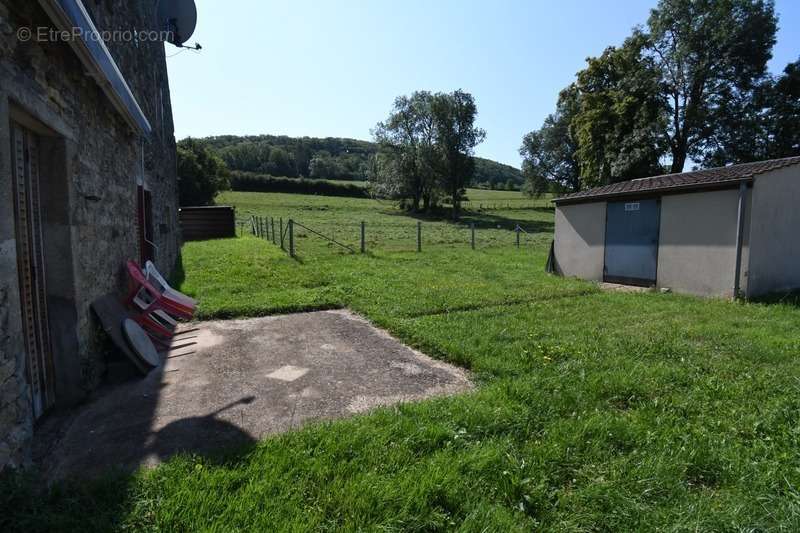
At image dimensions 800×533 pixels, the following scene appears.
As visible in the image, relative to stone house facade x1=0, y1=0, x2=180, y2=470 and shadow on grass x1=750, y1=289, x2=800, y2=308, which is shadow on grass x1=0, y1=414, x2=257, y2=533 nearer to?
stone house facade x1=0, y1=0, x2=180, y2=470

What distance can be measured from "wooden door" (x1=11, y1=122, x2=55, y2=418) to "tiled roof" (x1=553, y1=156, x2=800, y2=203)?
34.3ft

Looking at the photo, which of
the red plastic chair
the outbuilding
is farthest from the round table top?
the outbuilding

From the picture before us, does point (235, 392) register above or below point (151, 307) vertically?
below

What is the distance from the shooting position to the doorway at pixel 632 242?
31.8 feet

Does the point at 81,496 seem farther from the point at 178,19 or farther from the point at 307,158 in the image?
the point at 307,158

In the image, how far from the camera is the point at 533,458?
274 cm

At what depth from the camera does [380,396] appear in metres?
3.79

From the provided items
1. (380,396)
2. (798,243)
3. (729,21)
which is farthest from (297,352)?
(729,21)

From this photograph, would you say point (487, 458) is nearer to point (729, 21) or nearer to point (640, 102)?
point (640, 102)

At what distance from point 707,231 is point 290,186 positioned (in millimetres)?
60328

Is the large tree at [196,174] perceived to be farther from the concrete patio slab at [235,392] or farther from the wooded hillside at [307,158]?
the concrete patio slab at [235,392]

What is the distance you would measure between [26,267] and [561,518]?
159 inches

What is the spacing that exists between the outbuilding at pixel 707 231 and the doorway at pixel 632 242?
0.07ft


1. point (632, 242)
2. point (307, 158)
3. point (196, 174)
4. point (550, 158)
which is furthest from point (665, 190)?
point (307, 158)
